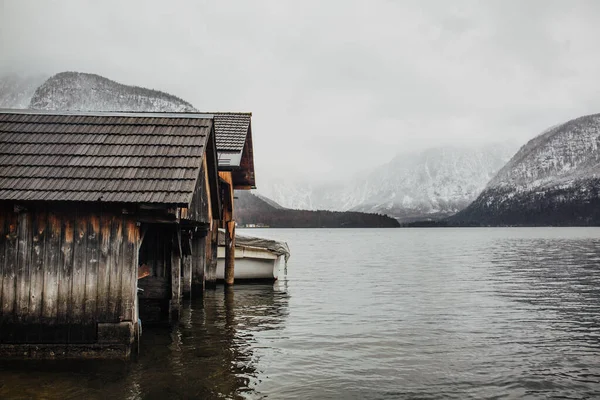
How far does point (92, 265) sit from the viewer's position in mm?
10289

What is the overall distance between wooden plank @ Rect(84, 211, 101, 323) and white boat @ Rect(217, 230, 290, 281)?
49.2ft

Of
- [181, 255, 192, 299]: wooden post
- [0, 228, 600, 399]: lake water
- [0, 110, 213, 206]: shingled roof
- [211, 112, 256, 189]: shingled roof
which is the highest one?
[211, 112, 256, 189]: shingled roof

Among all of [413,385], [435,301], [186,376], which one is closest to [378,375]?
[413,385]

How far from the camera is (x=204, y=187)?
14.0m

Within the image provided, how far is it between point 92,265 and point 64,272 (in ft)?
1.81

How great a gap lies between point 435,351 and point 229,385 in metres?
5.63

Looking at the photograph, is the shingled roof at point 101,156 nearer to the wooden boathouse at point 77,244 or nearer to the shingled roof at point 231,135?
the wooden boathouse at point 77,244

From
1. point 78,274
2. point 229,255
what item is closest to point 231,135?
point 229,255

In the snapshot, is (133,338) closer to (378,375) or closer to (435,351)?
(378,375)

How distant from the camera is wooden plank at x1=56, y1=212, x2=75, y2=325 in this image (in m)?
10.2

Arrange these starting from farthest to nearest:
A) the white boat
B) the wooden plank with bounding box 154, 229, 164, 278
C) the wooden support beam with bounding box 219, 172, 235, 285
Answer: the white boat, the wooden support beam with bounding box 219, 172, 235, 285, the wooden plank with bounding box 154, 229, 164, 278

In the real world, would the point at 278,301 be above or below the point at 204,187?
below

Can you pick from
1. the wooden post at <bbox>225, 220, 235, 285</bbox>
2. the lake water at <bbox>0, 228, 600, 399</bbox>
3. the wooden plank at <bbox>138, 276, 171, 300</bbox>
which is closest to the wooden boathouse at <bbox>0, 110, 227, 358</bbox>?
the lake water at <bbox>0, 228, 600, 399</bbox>

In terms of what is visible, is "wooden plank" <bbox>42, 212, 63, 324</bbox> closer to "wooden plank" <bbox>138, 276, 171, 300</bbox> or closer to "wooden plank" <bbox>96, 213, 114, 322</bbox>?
"wooden plank" <bbox>96, 213, 114, 322</bbox>
